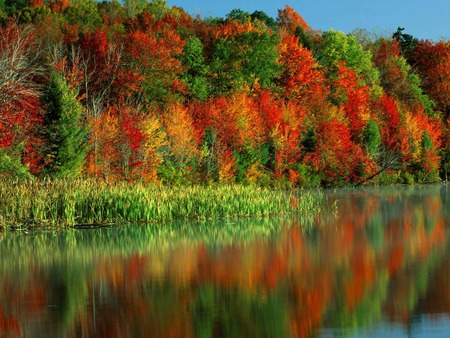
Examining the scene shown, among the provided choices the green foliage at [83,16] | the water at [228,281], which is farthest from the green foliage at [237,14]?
the water at [228,281]

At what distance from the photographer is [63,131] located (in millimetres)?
37844

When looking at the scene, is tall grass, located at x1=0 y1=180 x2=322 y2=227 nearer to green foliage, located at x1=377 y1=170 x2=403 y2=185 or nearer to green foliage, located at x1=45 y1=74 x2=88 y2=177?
green foliage, located at x1=45 y1=74 x2=88 y2=177

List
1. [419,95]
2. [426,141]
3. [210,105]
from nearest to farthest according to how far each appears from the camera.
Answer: [210,105], [426,141], [419,95]

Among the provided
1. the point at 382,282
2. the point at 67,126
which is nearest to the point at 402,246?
the point at 382,282

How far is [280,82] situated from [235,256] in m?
48.9

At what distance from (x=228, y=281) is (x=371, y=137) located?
50.9 m

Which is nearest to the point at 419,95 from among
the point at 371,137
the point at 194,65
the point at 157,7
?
the point at 371,137

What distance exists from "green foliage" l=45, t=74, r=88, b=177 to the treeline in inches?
2.5

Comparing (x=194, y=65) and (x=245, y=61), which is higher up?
(x=245, y=61)

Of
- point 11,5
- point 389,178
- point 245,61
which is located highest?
point 11,5

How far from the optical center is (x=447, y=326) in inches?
456

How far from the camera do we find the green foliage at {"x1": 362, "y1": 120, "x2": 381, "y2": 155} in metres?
65.6

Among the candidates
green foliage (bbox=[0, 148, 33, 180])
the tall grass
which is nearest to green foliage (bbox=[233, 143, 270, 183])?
the tall grass

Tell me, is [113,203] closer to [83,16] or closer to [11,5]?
[83,16]
